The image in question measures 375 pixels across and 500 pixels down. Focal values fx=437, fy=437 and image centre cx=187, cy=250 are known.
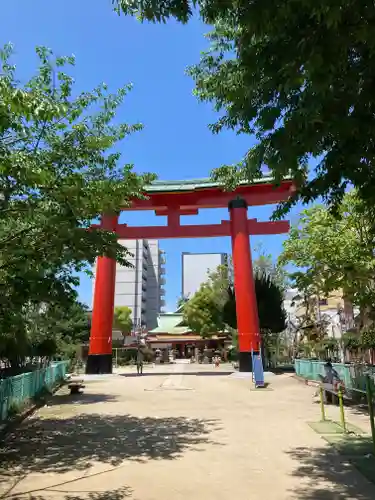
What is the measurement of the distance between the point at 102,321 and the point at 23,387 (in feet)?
40.3

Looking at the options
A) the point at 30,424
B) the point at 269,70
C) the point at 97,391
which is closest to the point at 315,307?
the point at 97,391

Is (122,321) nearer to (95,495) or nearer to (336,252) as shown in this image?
(336,252)

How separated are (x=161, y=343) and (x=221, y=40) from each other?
5261cm

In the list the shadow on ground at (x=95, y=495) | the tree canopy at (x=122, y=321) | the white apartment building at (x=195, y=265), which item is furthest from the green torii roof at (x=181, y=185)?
the white apartment building at (x=195, y=265)

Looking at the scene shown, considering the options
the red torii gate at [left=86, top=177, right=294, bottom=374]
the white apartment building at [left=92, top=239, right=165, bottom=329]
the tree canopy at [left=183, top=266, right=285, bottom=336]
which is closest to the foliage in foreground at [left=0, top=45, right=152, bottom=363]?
the red torii gate at [left=86, top=177, right=294, bottom=374]

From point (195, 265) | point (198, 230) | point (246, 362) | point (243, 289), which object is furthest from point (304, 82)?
point (195, 265)

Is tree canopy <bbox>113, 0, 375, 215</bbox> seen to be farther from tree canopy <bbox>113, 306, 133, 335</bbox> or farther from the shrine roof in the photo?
tree canopy <bbox>113, 306, 133, 335</bbox>

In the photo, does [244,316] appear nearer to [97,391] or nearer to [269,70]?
[97,391]

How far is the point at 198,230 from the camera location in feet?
86.2

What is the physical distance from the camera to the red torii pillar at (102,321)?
24.9 meters

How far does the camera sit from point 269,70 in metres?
Result: 3.96

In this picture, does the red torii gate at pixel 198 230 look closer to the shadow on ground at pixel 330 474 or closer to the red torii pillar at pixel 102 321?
the red torii pillar at pixel 102 321

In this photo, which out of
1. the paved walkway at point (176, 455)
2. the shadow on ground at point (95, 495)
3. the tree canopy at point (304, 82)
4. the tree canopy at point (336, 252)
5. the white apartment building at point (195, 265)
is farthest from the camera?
the white apartment building at point (195, 265)

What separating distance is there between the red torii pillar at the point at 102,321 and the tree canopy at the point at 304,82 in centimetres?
2053
